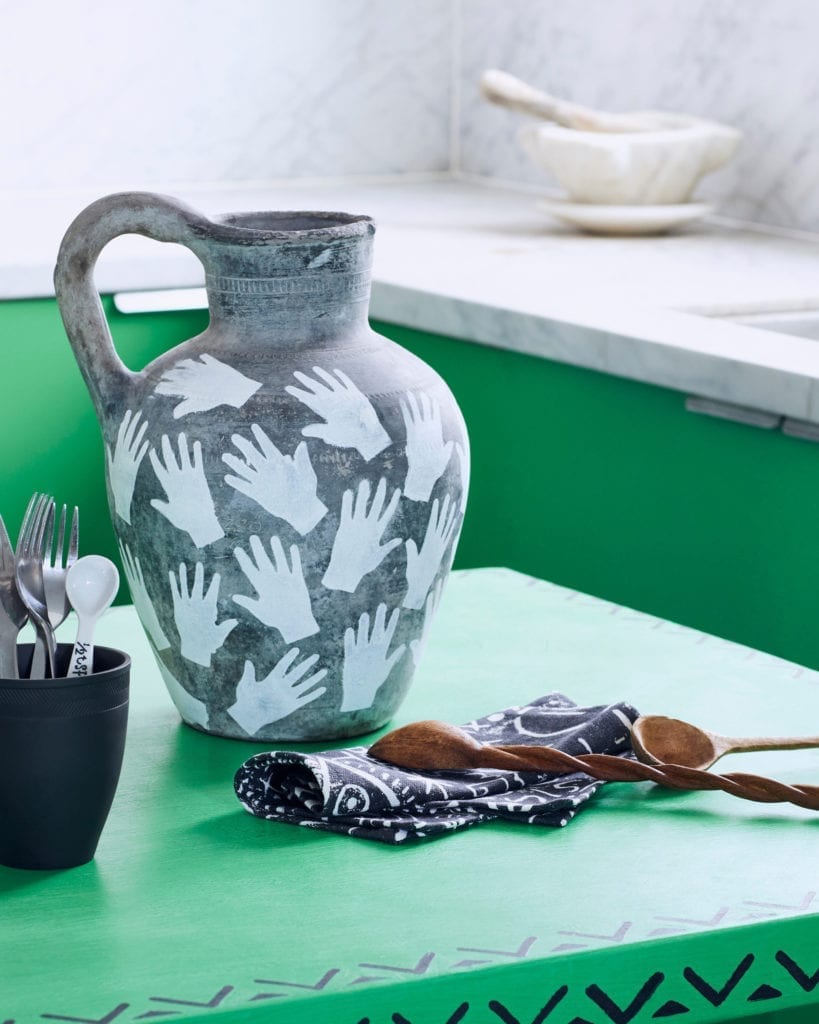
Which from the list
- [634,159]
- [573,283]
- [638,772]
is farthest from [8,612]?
[634,159]

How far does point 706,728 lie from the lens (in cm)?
100

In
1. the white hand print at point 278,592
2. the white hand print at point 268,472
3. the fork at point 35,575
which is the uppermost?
the white hand print at point 268,472

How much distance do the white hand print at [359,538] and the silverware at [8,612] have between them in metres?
0.18

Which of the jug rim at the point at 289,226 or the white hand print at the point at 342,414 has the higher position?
the jug rim at the point at 289,226

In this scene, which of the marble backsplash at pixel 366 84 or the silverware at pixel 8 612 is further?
the marble backsplash at pixel 366 84

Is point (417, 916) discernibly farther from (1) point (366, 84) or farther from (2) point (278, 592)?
(1) point (366, 84)

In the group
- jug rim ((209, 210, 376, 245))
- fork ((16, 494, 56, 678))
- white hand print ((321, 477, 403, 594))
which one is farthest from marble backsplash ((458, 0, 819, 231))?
fork ((16, 494, 56, 678))

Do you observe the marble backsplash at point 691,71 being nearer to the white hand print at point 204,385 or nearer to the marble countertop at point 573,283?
the marble countertop at point 573,283

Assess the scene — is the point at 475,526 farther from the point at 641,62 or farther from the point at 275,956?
the point at 275,956

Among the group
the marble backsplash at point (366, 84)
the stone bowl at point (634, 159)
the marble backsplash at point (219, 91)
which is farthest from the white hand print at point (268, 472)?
the marble backsplash at point (219, 91)

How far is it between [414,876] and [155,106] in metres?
2.41

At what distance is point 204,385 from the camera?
94 centimetres

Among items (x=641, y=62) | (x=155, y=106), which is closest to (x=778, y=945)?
(x=641, y=62)

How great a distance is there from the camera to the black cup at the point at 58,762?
2.52 feet
